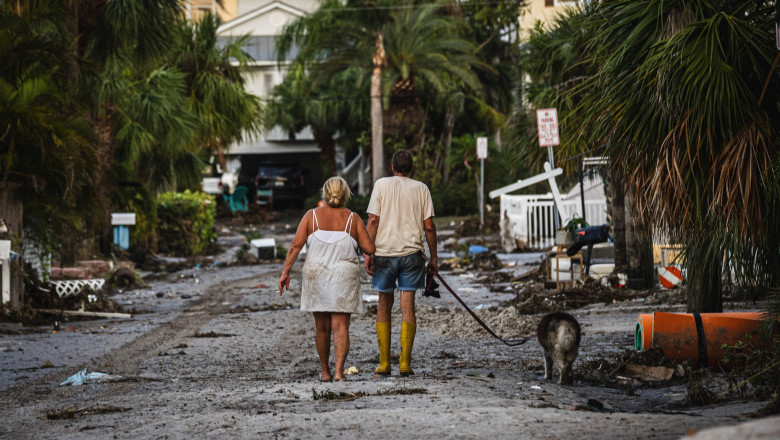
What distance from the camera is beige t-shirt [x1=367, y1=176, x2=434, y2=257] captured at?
331 inches

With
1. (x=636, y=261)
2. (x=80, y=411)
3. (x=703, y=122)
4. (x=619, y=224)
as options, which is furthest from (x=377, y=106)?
(x=80, y=411)

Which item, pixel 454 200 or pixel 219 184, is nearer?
pixel 454 200

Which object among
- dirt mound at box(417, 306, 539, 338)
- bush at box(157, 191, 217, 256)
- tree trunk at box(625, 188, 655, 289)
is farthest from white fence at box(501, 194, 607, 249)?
dirt mound at box(417, 306, 539, 338)

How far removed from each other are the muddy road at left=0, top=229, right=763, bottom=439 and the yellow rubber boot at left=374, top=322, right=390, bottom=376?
0.16 metres

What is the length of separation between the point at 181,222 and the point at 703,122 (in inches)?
833

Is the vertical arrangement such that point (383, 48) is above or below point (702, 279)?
above

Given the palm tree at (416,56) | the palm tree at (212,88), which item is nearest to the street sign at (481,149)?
the palm tree at (416,56)

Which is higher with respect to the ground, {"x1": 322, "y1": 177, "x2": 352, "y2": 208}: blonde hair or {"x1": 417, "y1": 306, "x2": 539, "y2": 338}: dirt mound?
{"x1": 322, "y1": 177, "x2": 352, "y2": 208}: blonde hair

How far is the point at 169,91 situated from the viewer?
953 inches

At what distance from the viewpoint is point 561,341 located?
8047 millimetres

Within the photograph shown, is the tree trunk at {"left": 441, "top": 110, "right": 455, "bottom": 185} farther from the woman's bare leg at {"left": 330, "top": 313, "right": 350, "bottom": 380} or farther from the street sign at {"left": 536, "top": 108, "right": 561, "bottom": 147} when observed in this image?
the woman's bare leg at {"left": 330, "top": 313, "right": 350, "bottom": 380}

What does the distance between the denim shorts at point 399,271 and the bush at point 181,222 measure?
19359 mm

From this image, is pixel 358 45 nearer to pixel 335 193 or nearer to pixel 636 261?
pixel 636 261

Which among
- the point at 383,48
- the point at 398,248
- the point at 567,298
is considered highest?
the point at 383,48
